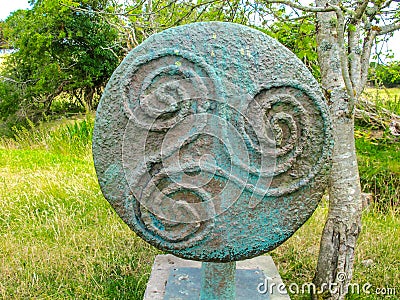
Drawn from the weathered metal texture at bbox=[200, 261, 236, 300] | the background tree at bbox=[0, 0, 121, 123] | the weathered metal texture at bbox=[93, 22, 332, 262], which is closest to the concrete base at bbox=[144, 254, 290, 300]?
the weathered metal texture at bbox=[200, 261, 236, 300]

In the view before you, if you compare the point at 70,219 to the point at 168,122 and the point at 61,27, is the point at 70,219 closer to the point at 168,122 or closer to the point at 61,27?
the point at 168,122

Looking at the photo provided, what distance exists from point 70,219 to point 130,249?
0.71 meters

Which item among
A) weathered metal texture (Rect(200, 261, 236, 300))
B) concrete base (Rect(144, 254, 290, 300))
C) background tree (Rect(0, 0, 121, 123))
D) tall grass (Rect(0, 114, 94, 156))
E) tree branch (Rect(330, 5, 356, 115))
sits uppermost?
background tree (Rect(0, 0, 121, 123))

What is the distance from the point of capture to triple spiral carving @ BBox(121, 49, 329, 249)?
178 centimetres

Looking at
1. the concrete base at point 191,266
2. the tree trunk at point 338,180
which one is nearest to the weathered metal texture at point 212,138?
the concrete base at point 191,266

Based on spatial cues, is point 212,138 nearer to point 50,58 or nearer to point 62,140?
point 62,140

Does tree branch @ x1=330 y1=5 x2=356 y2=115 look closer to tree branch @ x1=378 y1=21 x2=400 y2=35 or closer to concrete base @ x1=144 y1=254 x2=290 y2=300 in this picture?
tree branch @ x1=378 y1=21 x2=400 y2=35

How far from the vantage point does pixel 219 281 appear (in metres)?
2.06

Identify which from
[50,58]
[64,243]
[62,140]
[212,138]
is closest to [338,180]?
[212,138]

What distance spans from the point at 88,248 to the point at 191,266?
3.35 feet

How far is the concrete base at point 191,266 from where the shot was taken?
235 cm

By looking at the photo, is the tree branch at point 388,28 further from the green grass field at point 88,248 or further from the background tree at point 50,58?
the background tree at point 50,58

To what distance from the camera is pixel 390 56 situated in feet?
11.4

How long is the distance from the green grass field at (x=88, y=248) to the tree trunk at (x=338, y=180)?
11.1 inches
